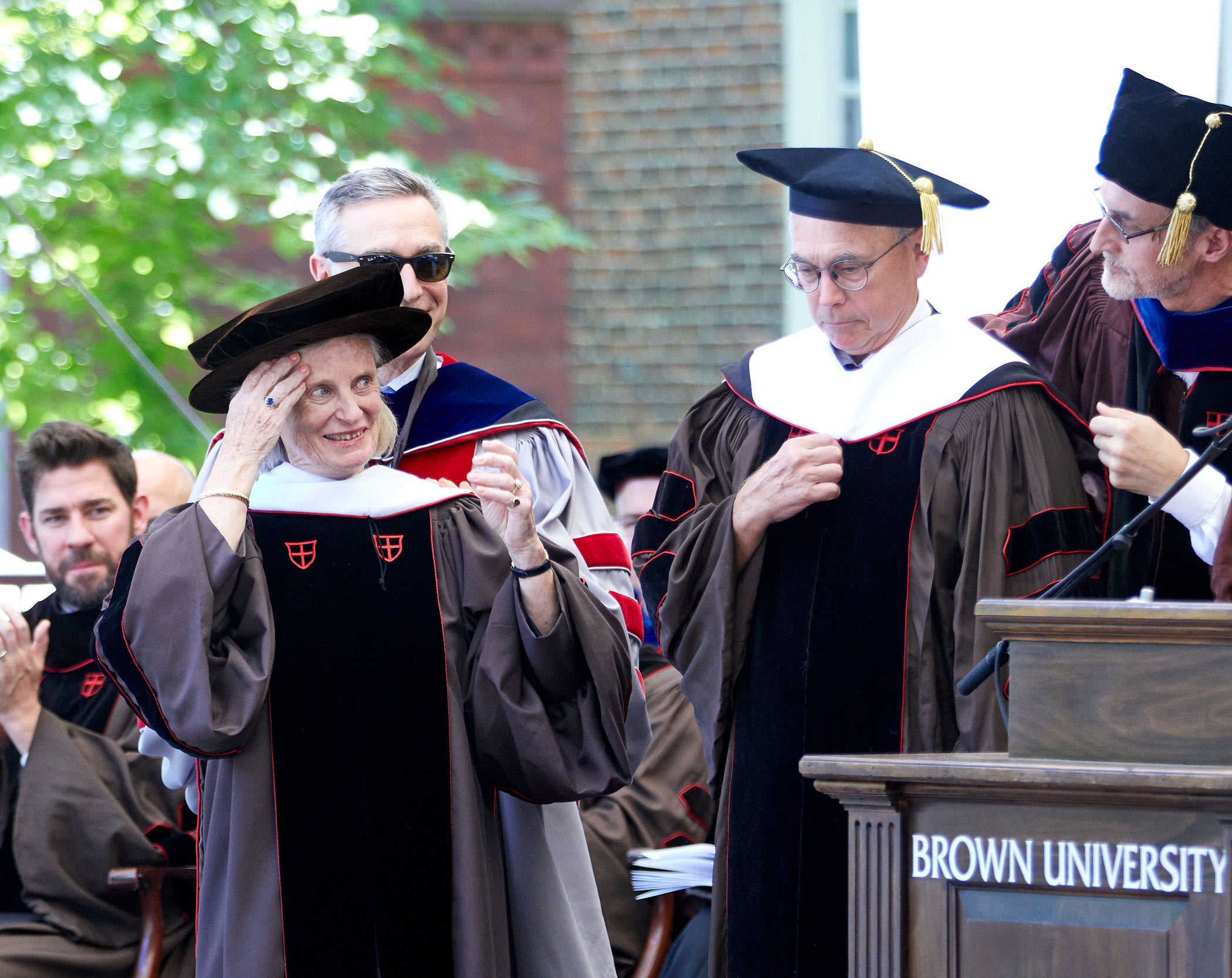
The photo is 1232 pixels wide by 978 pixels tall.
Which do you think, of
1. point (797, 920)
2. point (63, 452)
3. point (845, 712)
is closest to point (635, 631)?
point (845, 712)

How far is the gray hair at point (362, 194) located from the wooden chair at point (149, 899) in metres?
1.78

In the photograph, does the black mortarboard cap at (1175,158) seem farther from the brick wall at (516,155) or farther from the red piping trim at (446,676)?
the brick wall at (516,155)

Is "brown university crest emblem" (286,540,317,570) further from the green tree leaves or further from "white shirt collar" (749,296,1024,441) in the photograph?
the green tree leaves

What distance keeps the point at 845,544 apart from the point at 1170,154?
3.20ft

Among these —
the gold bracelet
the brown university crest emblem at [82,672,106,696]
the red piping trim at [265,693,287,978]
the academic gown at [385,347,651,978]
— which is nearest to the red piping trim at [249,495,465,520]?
the gold bracelet

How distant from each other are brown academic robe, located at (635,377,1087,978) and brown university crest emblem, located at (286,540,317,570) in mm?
772

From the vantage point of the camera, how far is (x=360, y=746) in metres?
2.81

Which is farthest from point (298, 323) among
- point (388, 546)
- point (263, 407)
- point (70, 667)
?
point (70, 667)

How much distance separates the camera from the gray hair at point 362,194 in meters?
3.31

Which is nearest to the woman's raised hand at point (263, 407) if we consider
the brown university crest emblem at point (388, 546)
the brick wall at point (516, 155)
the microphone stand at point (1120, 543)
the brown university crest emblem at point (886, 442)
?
the brown university crest emblem at point (388, 546)

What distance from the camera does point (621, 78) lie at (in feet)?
29.6

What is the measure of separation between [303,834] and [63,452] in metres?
2.31

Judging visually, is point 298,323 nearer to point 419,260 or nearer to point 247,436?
point 247,436

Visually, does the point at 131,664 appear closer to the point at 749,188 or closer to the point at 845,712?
the point at 845,712
